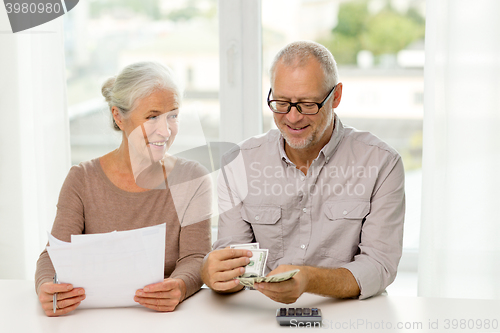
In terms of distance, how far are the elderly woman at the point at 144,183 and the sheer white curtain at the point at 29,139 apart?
3.12ft

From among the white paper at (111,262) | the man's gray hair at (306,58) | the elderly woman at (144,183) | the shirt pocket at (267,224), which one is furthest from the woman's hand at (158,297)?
the man's gray hair at (306,58)

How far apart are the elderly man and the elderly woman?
11 cm

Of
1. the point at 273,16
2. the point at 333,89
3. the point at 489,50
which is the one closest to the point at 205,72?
the point at 273,16

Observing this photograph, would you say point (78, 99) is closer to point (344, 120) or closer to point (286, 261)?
point (344, 120)

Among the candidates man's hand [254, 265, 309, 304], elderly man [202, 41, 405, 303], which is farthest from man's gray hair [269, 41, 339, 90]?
man's hand [254, 265, 309, 304]

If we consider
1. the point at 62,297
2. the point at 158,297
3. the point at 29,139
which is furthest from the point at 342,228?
the point at 29,139

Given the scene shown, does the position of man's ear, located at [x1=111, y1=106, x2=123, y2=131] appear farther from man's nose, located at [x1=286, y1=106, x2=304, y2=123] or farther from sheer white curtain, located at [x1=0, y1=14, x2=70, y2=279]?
sheer white curtain, located at [x1=0, y1=14, x2=70, y2=279]

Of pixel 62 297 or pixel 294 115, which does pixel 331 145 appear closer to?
pixel 294 115

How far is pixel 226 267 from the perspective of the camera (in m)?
1.42

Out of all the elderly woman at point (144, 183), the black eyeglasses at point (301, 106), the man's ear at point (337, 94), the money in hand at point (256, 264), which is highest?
the man's ear at point (337, 94)

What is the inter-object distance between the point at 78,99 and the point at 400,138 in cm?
174

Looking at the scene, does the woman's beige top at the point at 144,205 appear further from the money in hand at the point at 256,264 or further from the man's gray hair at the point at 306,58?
the man's gray hair at the point at 306,58

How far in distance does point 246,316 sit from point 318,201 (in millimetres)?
565

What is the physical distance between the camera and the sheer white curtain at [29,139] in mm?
2625
